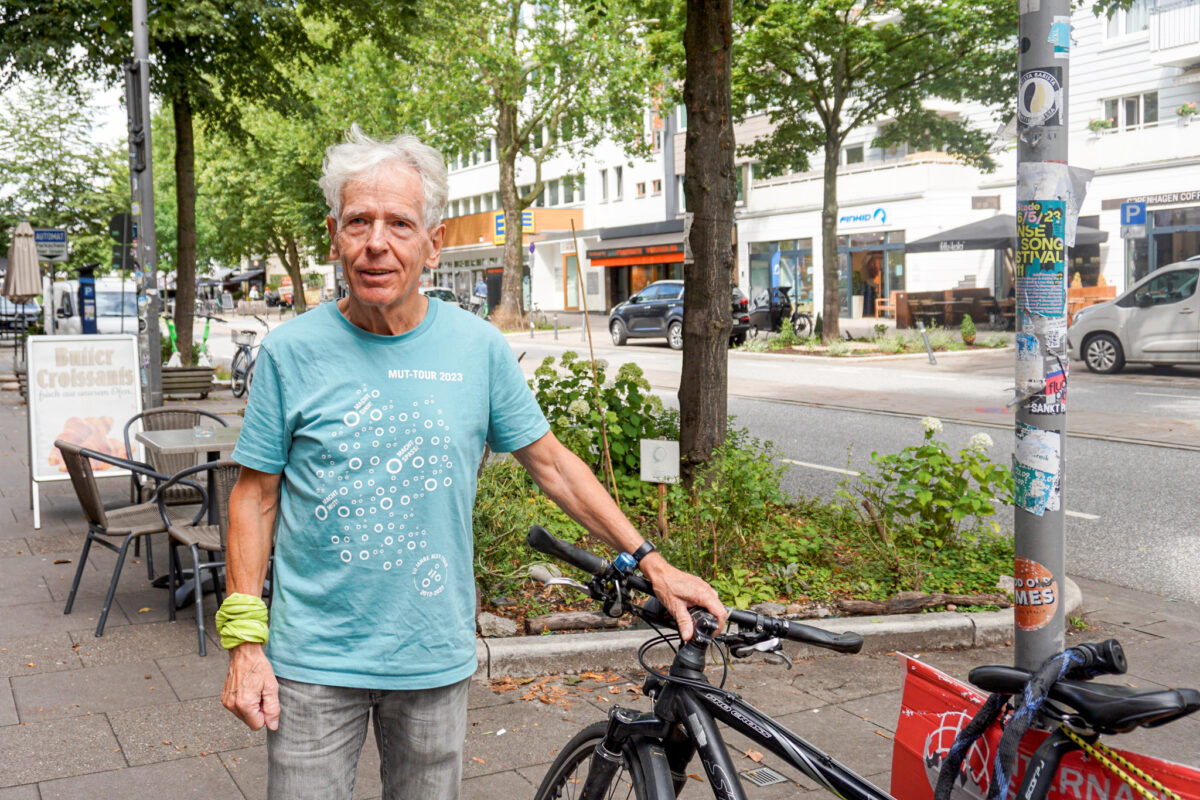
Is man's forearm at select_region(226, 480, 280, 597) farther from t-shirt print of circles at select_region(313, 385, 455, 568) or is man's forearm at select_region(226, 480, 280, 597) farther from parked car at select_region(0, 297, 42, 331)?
parked car at select_region(0, 297, 42, 331)

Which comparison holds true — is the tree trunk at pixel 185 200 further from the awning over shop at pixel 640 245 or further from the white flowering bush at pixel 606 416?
the awning over shop at pixel 640 245

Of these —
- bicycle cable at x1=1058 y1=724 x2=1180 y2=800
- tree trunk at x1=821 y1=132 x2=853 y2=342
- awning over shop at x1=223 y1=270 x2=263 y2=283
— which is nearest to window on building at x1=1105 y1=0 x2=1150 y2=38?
tree trunk at x1=821 y1=132 x2=853 y2=342

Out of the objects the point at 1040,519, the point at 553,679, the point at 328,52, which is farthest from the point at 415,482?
the point at 328,52

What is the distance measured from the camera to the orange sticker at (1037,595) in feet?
12.8

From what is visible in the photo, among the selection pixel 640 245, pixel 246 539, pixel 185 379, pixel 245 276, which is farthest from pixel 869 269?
pixel 245 276

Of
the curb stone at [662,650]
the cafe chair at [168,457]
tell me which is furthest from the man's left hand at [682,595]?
the cafe chair at [168,457]

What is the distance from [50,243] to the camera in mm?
27156

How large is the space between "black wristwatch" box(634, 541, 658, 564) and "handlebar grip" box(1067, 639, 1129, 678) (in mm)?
798

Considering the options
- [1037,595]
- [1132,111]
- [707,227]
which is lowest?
[1037,595]

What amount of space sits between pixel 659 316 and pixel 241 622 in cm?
2721

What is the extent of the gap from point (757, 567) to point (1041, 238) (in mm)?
2706

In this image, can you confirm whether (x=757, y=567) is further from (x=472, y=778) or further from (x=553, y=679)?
(x=472, y=778)

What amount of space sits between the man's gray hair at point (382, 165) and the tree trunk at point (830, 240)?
76.6ft

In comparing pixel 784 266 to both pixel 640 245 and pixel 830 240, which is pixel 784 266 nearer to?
pixel 640 245
